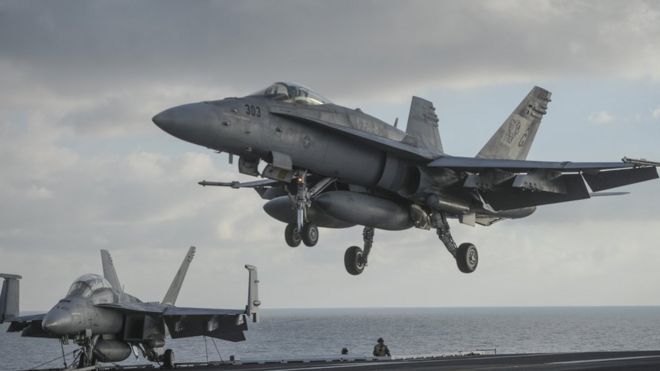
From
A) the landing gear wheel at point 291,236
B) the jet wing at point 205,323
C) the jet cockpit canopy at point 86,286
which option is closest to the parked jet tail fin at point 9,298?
the jet cockpit canopy at point 86,286

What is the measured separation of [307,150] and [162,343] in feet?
47.1

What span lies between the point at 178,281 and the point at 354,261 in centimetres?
1398

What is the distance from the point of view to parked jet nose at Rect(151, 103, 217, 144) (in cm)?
1895

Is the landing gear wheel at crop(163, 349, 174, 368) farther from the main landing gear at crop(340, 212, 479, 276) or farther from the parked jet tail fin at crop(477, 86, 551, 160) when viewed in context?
the parked jet tail fin at crop(477, 86, 551, 160)

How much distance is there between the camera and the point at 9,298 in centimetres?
3259

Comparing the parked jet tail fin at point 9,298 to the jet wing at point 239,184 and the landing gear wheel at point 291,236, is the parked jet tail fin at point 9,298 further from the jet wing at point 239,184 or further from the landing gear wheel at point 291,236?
the landing gear wheel at point 291,236

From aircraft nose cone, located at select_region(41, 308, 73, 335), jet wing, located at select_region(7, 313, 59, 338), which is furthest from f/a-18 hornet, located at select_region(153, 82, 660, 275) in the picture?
jet wing, located at select_region(7, 313, 59, 338)

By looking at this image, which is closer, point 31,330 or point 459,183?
point 459,183

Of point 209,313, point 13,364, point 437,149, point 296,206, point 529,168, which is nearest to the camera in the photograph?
point 296,206

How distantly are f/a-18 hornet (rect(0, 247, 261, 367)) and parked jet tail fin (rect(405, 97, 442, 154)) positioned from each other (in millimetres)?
7454

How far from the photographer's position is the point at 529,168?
23641mm

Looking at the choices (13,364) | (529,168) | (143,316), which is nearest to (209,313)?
(143,316)

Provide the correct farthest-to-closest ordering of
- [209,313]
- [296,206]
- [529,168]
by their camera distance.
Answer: [209,313] → [529,168] → [296,206]

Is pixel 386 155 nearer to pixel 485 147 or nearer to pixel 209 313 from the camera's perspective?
pixel 485 147
